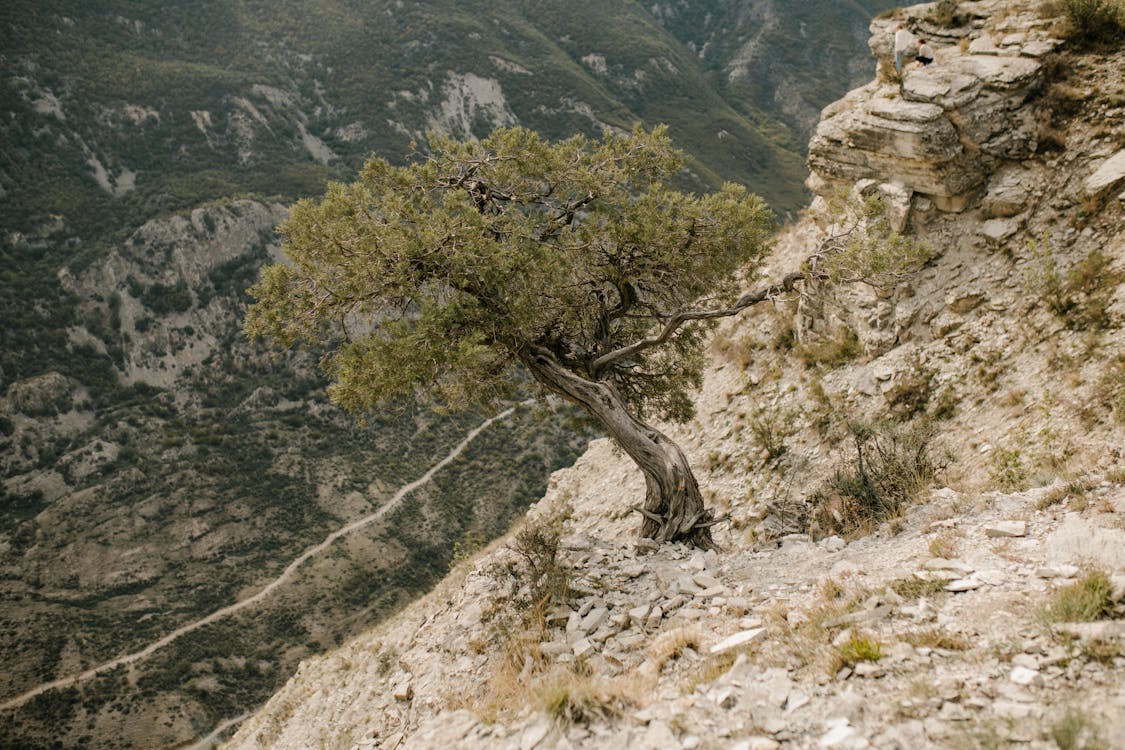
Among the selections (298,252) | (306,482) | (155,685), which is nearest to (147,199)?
(306,482)

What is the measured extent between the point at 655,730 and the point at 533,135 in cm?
937

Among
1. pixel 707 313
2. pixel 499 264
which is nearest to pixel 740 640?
pixel 499 264

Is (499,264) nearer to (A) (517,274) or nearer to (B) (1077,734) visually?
(A) (517,274)

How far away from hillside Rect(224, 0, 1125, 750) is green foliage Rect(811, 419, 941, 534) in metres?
0.07

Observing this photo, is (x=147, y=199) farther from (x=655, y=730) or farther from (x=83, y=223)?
(x=655, y=730)

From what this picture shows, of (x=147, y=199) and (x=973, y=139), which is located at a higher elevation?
(x=147, y=199)

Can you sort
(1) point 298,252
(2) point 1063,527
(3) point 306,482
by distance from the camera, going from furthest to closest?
(3) point 306,482
(1) point 298,252
(2) point 1063,527

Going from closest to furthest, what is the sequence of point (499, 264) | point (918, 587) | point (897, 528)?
1. point (918, 587)
2. point (897, 528)
3. point (499, 264)

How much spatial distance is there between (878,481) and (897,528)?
1585 millimetres

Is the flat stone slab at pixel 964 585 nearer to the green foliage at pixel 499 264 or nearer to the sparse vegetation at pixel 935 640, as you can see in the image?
the sparse vegetation at pixel 935 640

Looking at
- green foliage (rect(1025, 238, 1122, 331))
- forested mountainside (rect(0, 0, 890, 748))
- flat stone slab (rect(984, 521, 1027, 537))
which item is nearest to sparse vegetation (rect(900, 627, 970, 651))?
flat stone slab (rect(984, 521, 1027, 537))

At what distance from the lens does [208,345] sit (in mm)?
62812

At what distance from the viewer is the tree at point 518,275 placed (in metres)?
9.05

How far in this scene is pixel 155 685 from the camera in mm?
36906
